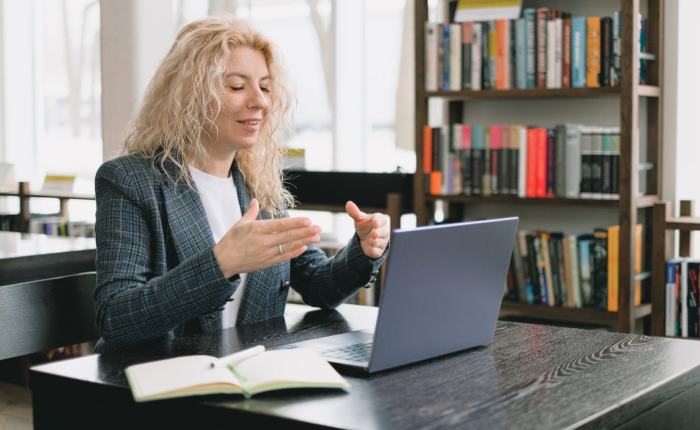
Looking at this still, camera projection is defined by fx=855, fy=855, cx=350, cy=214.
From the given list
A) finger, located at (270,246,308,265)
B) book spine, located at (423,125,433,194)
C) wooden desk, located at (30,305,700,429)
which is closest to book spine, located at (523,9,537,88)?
book spine, located at (423,125,433,194)

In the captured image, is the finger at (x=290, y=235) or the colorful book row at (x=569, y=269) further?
the colorful book row at (x=569, y=269)

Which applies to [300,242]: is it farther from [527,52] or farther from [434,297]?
[527,52]

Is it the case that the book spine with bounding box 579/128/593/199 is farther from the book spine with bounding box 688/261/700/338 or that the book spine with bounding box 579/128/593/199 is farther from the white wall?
the white wall

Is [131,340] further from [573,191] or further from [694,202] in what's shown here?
[694,202]

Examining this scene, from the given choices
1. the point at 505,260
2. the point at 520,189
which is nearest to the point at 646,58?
the point at 520,189

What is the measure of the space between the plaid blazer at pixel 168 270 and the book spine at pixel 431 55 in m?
1.48

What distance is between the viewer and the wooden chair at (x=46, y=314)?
5.36ft

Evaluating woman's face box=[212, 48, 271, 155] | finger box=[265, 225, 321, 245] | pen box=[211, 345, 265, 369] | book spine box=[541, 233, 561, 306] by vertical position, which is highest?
woman's face box=[212, 48, 271, 155]

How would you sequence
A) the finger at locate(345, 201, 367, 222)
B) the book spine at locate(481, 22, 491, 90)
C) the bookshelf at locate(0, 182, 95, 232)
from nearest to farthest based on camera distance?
the finger at locate(345, 201, 367, 222)
the book spine at locate(481, 22, 491, 90)
the bookshelf at locate(0, 182, 95, 232)

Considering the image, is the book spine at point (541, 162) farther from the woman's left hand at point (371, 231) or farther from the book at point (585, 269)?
the woman's left hand at point (371, 231)

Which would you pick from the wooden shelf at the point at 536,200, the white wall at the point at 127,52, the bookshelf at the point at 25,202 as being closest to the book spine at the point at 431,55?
the wooden shelf at the point at 536,200

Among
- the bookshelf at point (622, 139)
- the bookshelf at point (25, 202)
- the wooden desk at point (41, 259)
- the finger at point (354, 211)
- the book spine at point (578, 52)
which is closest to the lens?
the finger at point (354, 211)

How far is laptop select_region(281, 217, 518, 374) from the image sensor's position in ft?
4.01

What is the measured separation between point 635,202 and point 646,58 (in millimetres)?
514
